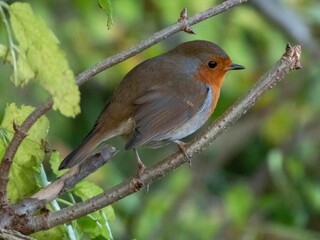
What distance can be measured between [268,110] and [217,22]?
713mm

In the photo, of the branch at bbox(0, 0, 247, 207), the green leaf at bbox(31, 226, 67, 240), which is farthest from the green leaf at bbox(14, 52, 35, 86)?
the green leaf at bbox(31, 226, 67, 240)

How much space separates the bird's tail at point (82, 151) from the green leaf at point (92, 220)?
0.08 meters

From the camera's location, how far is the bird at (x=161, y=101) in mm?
2932

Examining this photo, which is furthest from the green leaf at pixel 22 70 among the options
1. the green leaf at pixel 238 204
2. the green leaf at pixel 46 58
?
the green leaf at pixel 238 204

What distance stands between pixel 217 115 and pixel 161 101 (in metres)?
3.10

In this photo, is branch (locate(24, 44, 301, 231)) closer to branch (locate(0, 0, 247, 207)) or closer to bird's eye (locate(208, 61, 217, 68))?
branch (locate(0, 0, 247, 207))

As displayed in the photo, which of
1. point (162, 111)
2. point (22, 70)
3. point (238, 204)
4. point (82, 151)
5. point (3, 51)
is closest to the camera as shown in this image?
point (22, 70)

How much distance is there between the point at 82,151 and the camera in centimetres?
250

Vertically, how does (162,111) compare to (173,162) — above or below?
above

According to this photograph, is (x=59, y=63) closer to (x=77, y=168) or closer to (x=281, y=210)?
(x=77, y=168)

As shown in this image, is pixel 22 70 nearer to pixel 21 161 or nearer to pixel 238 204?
pixel 21 161

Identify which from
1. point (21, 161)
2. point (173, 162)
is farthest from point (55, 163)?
point (173, 162)

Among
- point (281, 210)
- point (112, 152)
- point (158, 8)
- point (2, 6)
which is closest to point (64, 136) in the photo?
point (158, 8)

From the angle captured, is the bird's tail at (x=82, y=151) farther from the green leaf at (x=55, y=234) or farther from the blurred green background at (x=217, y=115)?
the blurred green background at (x=217, y=115)
